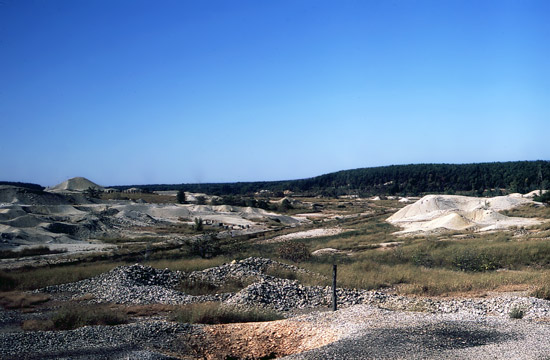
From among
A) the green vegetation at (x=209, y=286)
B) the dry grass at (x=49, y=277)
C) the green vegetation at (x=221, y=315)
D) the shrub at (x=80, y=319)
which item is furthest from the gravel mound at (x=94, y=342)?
the dry grass at (x=49, y=277)

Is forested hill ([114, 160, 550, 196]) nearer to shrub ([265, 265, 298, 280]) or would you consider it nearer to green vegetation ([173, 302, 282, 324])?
shrub ([265, 265, 298, 280])

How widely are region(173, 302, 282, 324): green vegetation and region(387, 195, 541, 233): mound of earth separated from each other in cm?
3295

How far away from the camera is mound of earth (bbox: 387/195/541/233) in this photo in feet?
147

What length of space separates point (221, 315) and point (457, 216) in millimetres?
40101

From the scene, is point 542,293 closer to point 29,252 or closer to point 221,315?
point 221,315

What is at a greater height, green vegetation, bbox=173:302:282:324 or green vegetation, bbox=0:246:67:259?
green vegetation, bbox=173:302:282:324

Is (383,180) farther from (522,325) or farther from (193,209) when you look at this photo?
(522,325)

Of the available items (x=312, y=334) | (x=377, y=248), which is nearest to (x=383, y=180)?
(x=377, y=248)

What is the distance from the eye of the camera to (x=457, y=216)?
47812mm

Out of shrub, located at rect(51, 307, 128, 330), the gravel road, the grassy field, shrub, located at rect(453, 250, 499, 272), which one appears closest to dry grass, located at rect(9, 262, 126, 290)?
the grassy field

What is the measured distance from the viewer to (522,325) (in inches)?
438

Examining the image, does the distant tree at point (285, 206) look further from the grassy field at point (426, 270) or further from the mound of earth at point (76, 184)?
the grassy field at point (426, 270)

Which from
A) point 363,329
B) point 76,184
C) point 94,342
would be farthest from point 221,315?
point 76,184

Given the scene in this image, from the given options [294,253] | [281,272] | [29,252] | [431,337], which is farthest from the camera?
[29,252]
